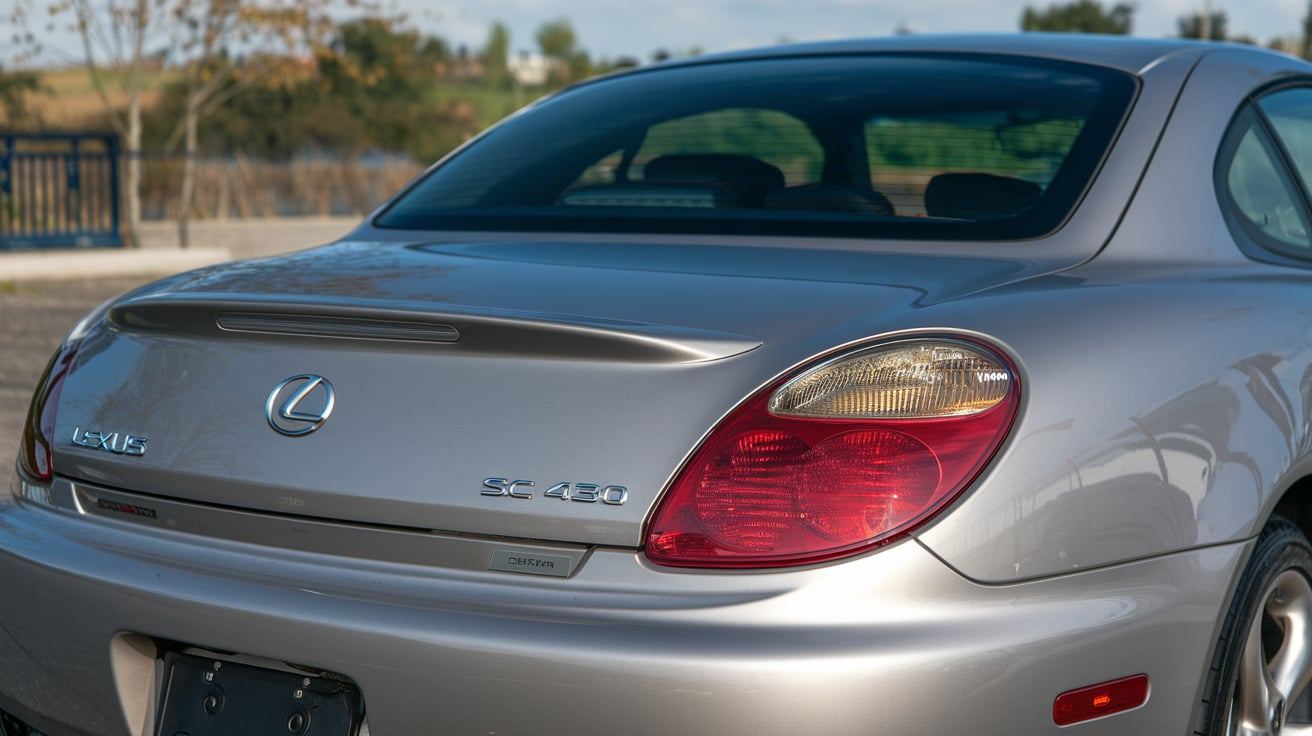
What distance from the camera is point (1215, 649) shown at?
2164 millimetres

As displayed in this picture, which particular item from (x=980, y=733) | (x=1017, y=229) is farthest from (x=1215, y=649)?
(x=1017, y=229)

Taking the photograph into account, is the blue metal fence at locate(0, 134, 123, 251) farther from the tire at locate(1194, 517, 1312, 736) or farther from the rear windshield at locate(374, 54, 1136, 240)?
the tire at locate(1194, 517, 1312, 736)

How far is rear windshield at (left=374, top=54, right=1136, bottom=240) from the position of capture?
255 centimetres

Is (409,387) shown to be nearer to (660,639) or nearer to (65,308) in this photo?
(660,639)

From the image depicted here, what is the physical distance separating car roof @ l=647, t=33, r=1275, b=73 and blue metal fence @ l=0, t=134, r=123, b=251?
41.6 ft

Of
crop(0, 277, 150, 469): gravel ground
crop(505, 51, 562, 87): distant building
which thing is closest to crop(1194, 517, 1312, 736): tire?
crop(0, 277, 150, 469): gravel ground

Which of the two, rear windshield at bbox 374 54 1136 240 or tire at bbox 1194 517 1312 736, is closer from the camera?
tire at bbox 1194 517 1312 736

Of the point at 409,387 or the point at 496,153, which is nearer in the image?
the point at 409,387

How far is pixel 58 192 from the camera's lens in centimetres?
1509

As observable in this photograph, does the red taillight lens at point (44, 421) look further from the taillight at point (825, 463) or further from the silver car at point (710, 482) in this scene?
the taillight at point (825, 463)

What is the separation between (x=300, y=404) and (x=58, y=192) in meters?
14.2

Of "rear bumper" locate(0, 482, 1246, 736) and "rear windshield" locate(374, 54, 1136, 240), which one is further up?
"rear windshield" locate(374, 54, 1136, 240)

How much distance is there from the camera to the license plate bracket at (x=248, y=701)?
6.45 ft

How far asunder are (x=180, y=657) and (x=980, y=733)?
108 centimetres
